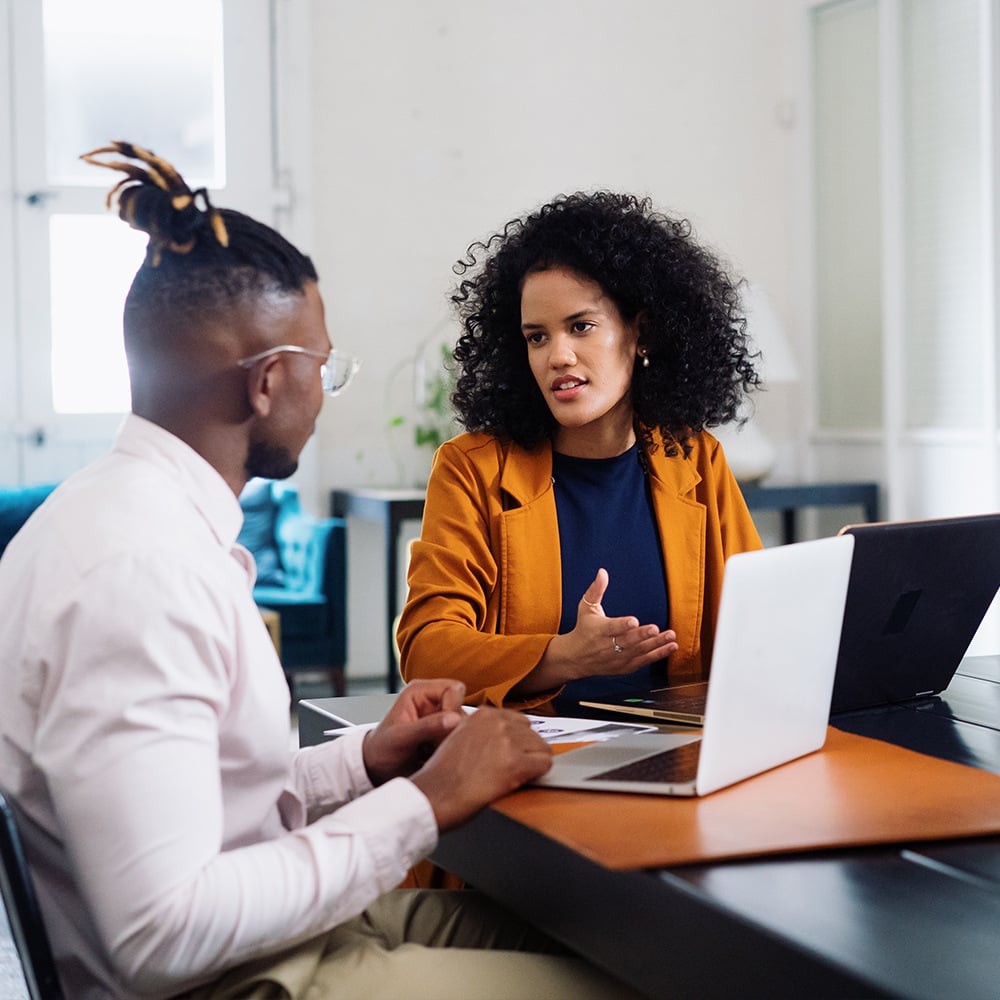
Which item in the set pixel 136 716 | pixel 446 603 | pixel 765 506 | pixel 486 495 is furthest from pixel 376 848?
pixel 765 506

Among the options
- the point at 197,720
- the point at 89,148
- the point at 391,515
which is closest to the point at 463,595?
the point at 197,720

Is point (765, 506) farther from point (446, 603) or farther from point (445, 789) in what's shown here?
point (445, 789)

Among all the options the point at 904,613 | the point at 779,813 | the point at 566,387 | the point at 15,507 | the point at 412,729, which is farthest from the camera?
the point at 15,507

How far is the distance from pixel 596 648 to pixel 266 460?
1.94 feet

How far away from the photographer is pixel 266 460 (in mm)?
1153

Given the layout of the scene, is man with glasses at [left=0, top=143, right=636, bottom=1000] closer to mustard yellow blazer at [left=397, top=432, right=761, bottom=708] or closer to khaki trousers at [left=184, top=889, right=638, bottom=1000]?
khaki trousers at [left=184, top=889, right=638, bottom=1000]

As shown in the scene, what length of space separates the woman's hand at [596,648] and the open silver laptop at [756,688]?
245 millimetres

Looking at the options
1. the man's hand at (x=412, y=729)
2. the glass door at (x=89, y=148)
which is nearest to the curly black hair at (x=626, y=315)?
the man's hand at (x=412, y=729)

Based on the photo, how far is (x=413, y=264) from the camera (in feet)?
17.0

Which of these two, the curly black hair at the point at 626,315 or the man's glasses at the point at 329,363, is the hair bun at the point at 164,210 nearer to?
the man's glasses at the point at 329,363

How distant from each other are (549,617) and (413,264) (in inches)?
138

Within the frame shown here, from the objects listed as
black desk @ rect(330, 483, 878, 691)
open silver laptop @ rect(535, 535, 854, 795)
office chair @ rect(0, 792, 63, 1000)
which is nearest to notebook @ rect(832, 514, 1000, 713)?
open silver laptop @ rect(535, 535, 854, 795)

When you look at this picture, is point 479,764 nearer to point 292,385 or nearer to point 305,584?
point 292,385

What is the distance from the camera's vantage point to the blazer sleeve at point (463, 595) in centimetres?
169
